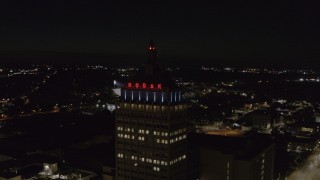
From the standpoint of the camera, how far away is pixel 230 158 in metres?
68.4

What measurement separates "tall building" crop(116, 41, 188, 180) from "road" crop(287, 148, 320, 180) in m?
39.0

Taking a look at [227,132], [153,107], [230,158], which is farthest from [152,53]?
[227,132]

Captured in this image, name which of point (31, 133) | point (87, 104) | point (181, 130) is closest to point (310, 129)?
point (181, 130)

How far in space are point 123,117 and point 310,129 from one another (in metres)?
87.7

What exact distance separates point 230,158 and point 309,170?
3636 centimetres

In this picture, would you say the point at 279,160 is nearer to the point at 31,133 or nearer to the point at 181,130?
the point at 181,130

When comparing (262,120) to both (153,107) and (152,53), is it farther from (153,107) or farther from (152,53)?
(153,107)

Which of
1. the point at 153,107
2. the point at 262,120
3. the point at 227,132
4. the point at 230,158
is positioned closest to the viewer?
the point at 153,107

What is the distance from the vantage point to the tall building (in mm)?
57875

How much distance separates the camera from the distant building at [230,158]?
68019 mm

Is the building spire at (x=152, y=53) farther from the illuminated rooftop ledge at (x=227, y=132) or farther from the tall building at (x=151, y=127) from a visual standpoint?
the illuminated rooftop ledge at (x=227, y=132)

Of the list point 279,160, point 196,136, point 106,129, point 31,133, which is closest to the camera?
point 196,136

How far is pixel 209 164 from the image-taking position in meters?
70.7

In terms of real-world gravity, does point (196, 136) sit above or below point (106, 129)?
above
